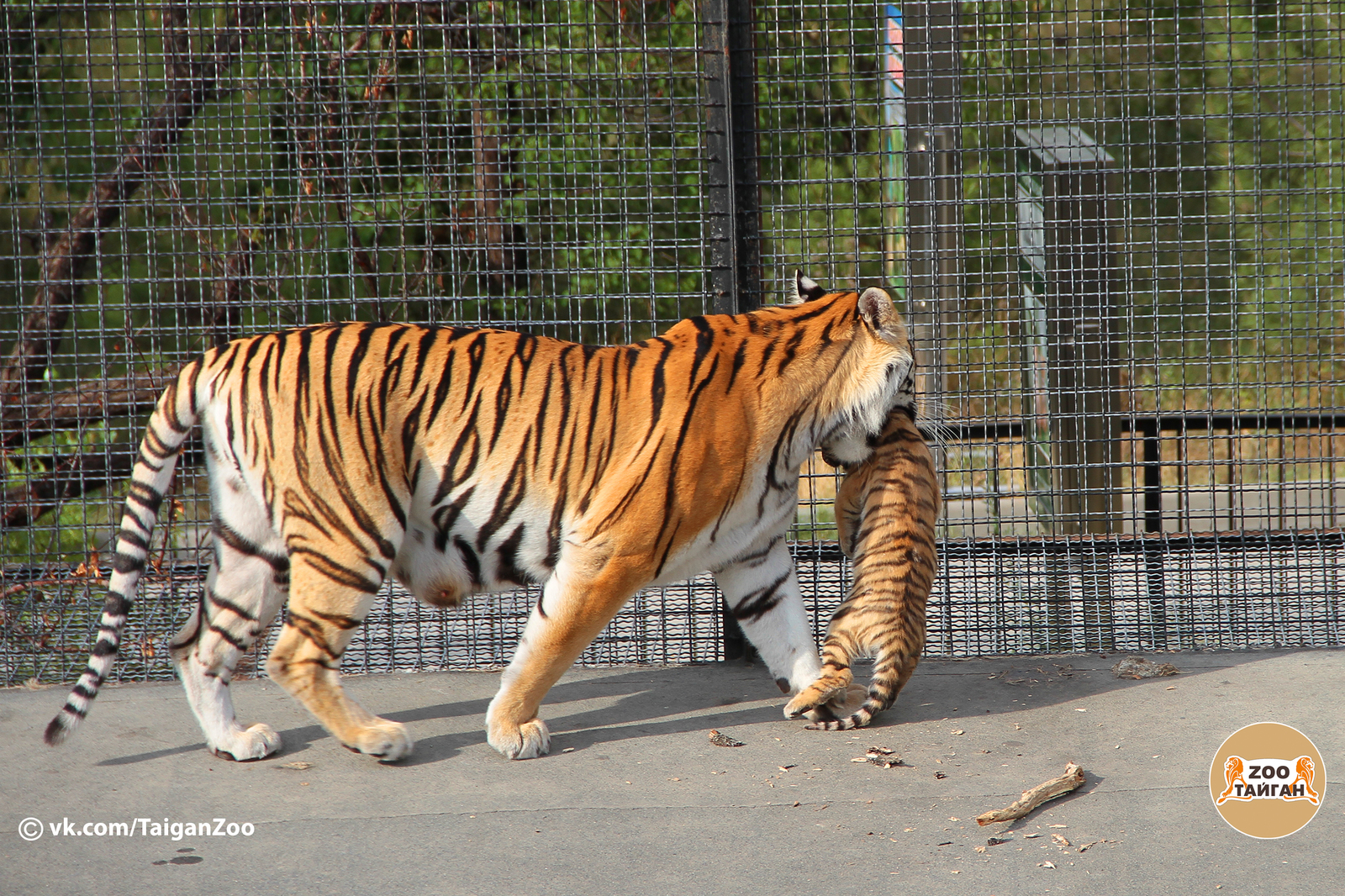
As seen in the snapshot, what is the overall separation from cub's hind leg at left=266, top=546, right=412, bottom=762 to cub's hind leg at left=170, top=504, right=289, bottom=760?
226 mm

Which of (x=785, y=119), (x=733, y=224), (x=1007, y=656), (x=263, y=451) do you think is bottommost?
(x=1007, y=656)

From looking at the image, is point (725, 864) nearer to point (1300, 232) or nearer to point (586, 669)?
point (586, 669)

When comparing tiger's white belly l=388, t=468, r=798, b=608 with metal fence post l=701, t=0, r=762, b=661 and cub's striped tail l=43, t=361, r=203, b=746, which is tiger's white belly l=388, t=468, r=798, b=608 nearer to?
cub's striped tail l=43, t=361, r=203, b=746

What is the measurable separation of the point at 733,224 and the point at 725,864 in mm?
2196

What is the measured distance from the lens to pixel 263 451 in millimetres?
3184

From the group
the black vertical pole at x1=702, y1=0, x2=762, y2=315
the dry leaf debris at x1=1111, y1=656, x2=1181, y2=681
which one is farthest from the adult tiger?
the dry leaf debris at x1=1111, y1=656, x2=1181, y2=681

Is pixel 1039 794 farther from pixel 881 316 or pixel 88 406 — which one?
pixel 88 406

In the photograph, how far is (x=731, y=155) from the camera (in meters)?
3.90

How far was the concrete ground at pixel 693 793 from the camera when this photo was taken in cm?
254

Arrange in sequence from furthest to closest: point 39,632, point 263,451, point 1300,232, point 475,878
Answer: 1. point 1300,232
2. point 39,632
3. point 263,451
4. point 475,878

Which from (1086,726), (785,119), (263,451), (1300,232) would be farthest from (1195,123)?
(263,451)

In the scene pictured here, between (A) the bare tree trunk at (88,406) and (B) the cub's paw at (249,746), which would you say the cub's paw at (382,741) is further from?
(A) the bare tree trunk at (88,406)

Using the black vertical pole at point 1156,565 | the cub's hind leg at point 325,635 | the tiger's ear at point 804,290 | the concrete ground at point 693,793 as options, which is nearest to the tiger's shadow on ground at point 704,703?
the concrete ground at point 693,793

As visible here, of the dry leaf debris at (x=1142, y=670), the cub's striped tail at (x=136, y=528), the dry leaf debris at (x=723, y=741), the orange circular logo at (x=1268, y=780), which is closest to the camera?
the orange circular logo at (x=1268, y=780)
